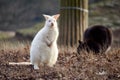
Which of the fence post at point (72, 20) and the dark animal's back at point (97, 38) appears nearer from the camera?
the dark animal's back at point (97, 38)

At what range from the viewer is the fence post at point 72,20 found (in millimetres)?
11883

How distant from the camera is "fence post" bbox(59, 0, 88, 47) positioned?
39.0 ft

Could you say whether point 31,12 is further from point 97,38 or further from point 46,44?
point 46,44

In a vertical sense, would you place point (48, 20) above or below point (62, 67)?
above

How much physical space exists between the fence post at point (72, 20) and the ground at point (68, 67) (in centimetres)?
267

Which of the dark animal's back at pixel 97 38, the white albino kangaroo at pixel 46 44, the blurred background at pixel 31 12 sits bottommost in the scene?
the blurred background at pixel 31 12

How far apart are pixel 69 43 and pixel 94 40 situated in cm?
120

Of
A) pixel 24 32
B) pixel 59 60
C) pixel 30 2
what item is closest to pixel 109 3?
pixel 24 32

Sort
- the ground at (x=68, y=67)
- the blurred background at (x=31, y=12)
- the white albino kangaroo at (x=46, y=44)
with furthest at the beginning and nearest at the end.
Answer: the blurred background at (x=31, y=12)
the white albino kangaroo at (x=46, y=44)
the ground at (x=68, y=67)

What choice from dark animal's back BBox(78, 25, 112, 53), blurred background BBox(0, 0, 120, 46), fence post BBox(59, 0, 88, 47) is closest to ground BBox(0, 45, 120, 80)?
dark animal's back BBox(78, 25, 112, 53)

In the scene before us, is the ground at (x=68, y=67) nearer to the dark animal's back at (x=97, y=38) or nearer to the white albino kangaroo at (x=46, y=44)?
the white albino kangaroo at (x=46, y=44)

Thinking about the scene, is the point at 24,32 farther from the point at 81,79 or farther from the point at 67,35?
the point at 81,79

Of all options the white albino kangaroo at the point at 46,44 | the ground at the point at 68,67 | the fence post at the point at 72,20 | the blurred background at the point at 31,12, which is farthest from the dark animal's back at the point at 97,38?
the blurred background at the point at 31,12

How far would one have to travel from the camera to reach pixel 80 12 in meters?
11.9
